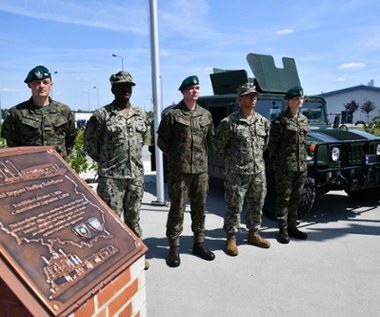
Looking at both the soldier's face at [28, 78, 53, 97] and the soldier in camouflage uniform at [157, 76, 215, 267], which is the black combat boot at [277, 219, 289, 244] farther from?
the soldier's face at [28, 78, 53, 97]

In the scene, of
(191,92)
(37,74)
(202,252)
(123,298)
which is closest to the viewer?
(123,298)

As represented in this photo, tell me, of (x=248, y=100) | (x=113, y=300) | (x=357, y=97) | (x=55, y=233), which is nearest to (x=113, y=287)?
(x=113, y=300)

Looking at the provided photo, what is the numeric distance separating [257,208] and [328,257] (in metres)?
0.78

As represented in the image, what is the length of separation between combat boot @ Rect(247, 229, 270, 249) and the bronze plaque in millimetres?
2109

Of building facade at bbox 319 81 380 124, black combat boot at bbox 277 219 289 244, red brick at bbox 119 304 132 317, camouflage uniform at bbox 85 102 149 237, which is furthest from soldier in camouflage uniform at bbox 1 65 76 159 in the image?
building facade at bbox 319 81 380 124

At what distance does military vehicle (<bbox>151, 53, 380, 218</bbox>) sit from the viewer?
414 cm

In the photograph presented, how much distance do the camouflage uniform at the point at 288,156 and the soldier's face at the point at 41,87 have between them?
2.17m

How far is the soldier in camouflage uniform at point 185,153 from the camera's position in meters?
3.13

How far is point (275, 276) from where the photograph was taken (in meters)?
2.96

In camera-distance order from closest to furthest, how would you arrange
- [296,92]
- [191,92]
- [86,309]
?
[86,309] → [191,92] → [296,92]

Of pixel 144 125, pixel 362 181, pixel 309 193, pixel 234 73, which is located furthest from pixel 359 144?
pixel 144 125

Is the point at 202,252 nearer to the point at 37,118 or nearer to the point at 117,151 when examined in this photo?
the point at 117,151

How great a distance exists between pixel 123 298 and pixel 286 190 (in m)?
2.48

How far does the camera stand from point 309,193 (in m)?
4.07
